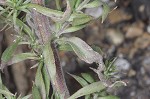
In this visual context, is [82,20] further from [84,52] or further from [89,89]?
[89,89]

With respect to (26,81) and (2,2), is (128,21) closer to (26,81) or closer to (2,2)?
(26,81)

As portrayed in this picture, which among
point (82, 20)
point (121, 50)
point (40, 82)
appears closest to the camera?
point (82, 20)

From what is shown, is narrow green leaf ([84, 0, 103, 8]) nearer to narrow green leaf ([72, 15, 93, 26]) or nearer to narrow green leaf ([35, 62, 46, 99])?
narrow green leaf ([72, 15, 93, 26])

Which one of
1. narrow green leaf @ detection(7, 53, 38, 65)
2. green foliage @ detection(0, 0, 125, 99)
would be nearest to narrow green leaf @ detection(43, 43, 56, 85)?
green foliage @ detection(0, 0, 125, 99)

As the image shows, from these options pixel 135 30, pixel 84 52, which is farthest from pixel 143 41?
pixel 84 52

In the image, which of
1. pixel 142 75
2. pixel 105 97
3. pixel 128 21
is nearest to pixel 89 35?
pixel 128 21

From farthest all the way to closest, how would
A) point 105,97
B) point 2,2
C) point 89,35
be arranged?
point 89,35 < point 105,97 < point 2,2

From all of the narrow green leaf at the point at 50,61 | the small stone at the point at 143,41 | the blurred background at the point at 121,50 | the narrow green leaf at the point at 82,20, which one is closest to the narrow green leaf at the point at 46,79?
the narrow green leaf at the point at 50,61

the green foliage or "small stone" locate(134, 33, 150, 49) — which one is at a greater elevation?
the green foliage
